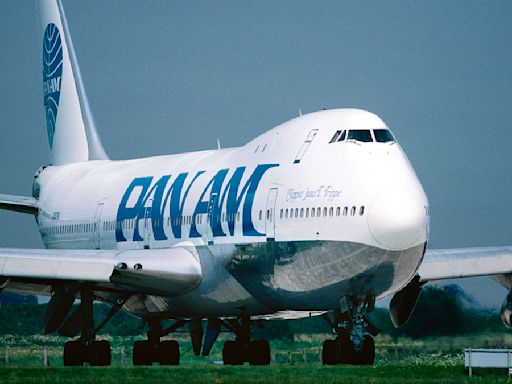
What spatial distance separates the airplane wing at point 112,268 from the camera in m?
35.1

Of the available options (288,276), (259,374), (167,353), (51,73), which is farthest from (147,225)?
(51,73)

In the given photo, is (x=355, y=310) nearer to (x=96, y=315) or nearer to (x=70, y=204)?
(x=70, y=204)

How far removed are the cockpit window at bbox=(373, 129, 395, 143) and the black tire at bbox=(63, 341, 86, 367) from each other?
10598mm

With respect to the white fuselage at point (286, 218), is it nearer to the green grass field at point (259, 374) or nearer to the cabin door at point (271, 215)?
the cabin door at point (271, 215)

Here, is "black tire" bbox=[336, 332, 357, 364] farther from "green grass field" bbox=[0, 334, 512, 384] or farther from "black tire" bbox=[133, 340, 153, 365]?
"black tire" bbox=[133, 340, 153, 365]

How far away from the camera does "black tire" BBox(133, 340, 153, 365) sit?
4106 cm

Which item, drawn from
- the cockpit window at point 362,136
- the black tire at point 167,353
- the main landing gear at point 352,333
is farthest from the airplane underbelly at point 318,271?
the black tire at point 167,353

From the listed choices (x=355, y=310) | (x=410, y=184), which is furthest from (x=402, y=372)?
(x=410, y=184)

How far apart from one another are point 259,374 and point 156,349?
6902mm

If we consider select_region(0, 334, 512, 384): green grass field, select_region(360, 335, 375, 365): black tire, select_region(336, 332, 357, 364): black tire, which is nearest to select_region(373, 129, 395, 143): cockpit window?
select_region(336, 332, 357, 364): black tire

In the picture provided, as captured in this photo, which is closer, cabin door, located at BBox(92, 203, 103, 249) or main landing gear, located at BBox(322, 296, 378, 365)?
main landing gear, located at BBox(322, 296, 378, 365)

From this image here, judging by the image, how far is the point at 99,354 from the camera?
1497 inches

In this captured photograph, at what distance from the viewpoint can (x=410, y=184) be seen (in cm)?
3019

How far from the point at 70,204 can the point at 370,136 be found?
17.1 m
